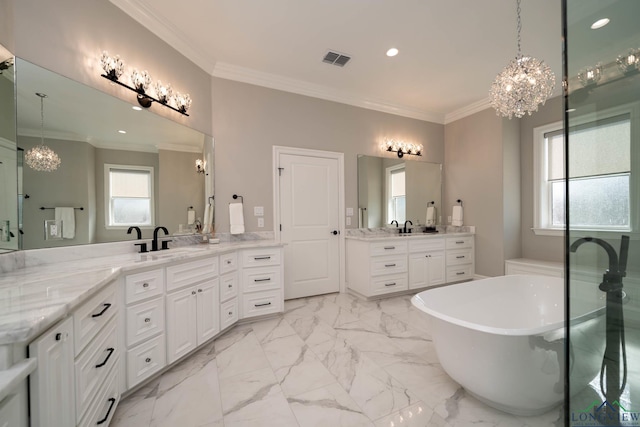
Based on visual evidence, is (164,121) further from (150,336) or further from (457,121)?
(457,121)

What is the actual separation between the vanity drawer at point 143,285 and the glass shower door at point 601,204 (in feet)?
7.48

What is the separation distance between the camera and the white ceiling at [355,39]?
86.6 inches

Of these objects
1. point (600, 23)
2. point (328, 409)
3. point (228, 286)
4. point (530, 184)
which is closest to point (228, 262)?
point (228, 286)

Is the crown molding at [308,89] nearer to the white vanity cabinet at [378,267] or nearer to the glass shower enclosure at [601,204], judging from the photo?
the white vanity cabinet at [378,267]

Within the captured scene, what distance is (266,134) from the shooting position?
10.7 feet

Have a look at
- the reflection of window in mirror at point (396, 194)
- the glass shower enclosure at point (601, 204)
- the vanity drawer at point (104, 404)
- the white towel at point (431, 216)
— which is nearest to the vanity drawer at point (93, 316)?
the vanity drawer at point (104, 404)

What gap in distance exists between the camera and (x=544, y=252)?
367cm

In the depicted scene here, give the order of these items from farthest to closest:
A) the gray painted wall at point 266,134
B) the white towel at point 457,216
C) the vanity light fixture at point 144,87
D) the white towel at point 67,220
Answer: the white towel at point 457,216
the gray painted wall at point 266,134
the vanity light fixture at point 144,87
the white towel at point 67,220

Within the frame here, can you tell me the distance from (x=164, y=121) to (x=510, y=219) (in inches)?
189

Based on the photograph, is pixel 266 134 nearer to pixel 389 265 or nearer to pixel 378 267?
pixel 378 267

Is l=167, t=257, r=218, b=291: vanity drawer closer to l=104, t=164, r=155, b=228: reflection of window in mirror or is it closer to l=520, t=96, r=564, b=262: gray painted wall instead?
l=104, t=164, r=155, b=228: reflection of window in mirror

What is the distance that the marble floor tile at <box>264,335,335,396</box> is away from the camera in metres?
1.72

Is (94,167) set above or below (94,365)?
above

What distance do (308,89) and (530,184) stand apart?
3.67 m
